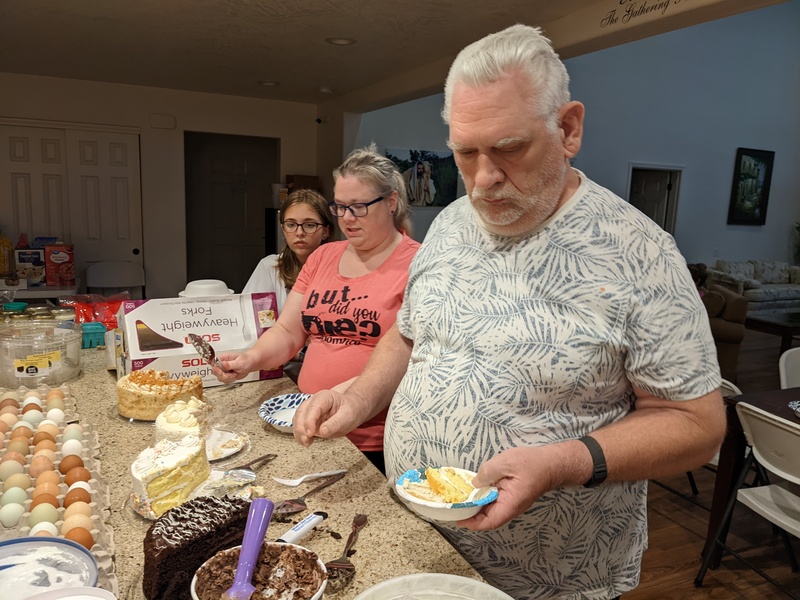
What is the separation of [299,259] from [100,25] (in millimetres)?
2617

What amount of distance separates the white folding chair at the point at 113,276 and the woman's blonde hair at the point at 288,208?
167 inches

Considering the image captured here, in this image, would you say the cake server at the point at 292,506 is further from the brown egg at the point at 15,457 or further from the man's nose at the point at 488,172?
the man's nose at the point at 488,172

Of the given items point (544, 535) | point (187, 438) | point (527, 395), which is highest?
point (527, 395)

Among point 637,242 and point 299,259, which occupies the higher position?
point 637,242

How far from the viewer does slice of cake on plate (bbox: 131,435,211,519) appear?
109 cm

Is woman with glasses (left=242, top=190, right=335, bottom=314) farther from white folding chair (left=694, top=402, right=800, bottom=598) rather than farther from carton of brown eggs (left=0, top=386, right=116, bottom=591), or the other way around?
white folding chair (left=694, top=402, right=800, bottom=598)

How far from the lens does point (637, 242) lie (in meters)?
1.02

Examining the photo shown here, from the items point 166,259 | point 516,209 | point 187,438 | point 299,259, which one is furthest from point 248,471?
point 166,259

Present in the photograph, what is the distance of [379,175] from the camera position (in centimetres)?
184

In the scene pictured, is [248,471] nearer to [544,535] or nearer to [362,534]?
→ [362,534]

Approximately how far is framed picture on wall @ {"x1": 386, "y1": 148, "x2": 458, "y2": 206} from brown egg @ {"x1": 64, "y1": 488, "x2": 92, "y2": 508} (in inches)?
233

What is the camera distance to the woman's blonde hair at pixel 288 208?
8.43 ft

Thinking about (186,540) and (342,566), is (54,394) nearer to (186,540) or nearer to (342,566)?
(186,540)

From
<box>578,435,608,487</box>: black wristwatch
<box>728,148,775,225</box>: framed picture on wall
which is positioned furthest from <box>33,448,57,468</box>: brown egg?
<box>728,148,775,225</box>: framed picture on wall
